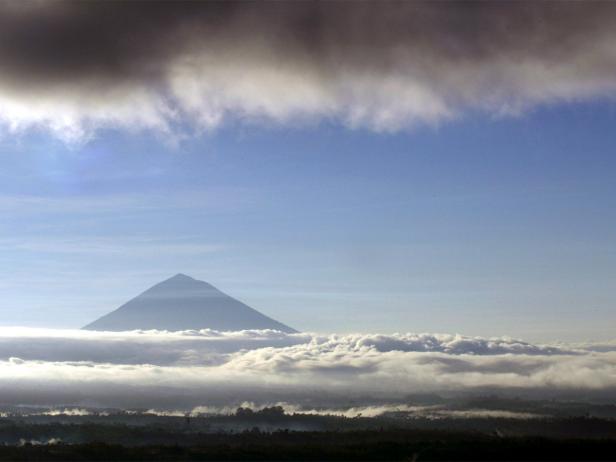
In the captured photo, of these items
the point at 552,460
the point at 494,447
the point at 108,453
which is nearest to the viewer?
the point at 552,460

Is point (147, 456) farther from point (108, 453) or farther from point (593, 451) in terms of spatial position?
point (593, 451)

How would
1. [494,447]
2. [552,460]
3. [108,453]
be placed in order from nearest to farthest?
[552,460], [494,447], [108,453]

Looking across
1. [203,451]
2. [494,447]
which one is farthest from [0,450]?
[494,447]

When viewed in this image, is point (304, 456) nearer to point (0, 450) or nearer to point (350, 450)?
point (350, 450)

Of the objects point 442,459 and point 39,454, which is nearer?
point 442,459

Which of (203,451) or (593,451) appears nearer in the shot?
(593,451)

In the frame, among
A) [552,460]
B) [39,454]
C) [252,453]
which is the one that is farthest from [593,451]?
[39,454]

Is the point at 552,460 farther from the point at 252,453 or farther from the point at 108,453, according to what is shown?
the point at 108,453

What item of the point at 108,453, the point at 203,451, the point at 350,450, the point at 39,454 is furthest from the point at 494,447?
the point at 39,454
